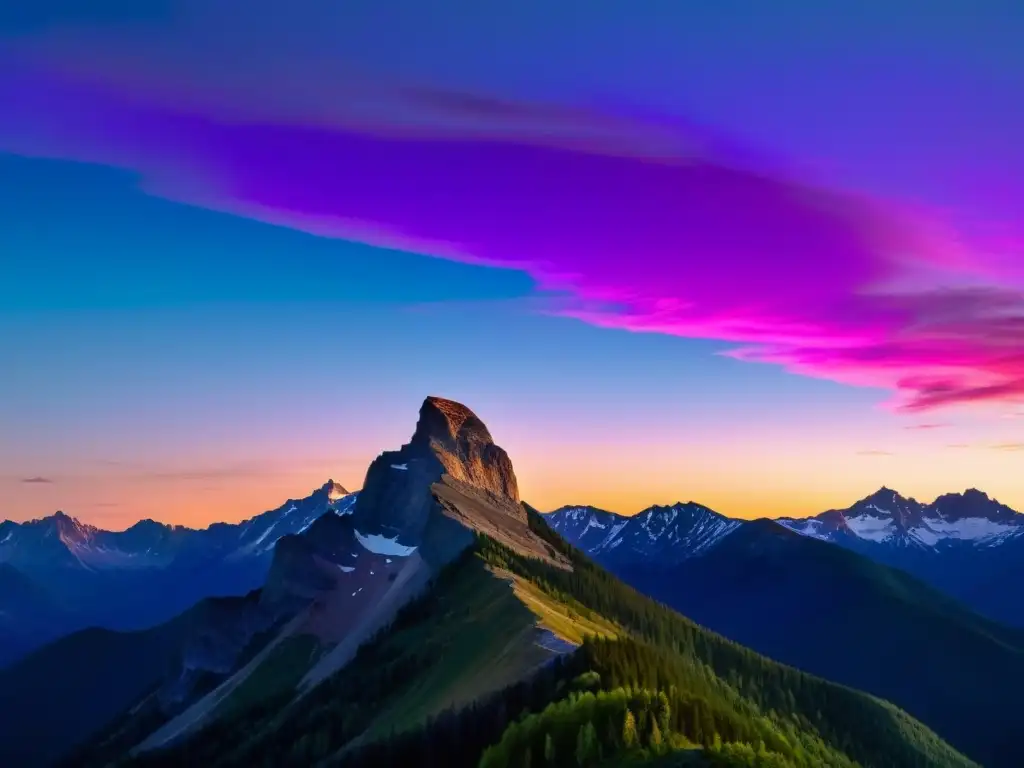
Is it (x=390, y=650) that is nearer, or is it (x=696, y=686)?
(x=696, y=686)

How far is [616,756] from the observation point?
293 ft

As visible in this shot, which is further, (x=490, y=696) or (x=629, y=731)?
(x=490, y=696)

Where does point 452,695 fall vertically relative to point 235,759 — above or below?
above

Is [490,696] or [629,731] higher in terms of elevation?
[629,731]

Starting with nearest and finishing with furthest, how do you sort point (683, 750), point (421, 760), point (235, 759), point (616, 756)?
1. point (683, 750)
2. point (616, 756)
3. point (421, 760)
4. point (235, 759)

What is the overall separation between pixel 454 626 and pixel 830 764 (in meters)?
86.6

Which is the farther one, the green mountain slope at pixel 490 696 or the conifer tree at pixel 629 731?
the green mountain slope at pixel 490 696

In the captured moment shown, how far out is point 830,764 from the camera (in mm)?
Result: 198875

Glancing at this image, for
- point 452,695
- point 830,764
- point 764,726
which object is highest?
point 452,695

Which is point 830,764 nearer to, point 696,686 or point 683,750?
point 696,686

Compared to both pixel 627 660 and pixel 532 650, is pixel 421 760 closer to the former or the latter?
pixel 532 650

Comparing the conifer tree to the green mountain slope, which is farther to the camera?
the green mountain slope

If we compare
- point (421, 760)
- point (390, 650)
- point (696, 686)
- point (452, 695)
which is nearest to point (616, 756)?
point (421, 760)

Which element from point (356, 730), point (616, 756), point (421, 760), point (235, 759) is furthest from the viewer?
point (235, 759)
